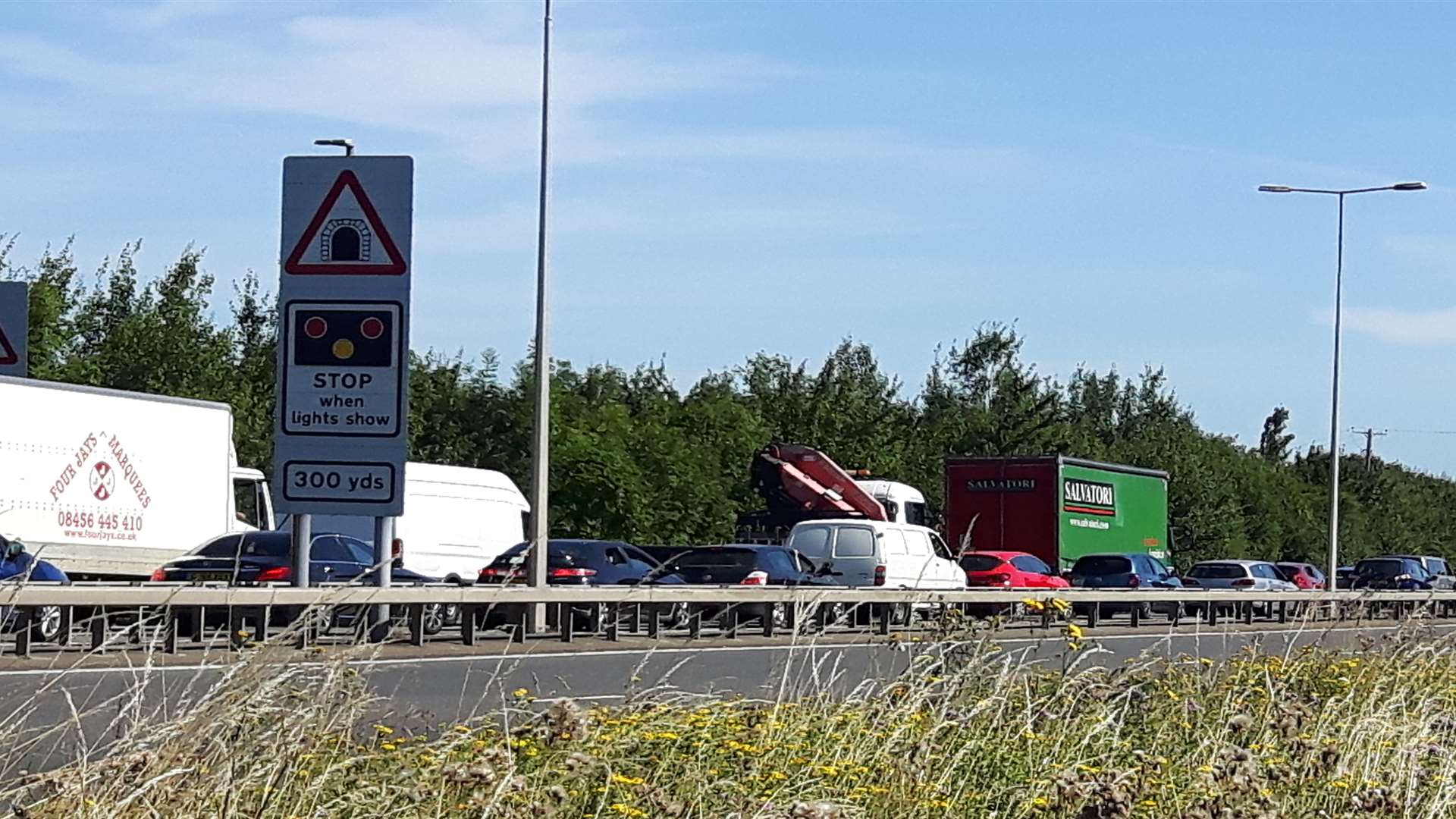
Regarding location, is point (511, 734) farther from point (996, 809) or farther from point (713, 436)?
point (713, 436)

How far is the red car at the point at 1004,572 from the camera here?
3847 cm

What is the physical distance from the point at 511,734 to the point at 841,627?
1776 centimetres

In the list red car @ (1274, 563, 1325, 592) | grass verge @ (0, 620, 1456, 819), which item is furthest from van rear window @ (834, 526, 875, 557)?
grass verge @ (0, 620, 1456, 819)

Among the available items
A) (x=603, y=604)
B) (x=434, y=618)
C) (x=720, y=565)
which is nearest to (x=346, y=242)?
(x=434, y=618)

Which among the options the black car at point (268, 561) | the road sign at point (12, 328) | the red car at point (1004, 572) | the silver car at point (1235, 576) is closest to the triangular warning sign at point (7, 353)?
the road sign at point (12, 328)

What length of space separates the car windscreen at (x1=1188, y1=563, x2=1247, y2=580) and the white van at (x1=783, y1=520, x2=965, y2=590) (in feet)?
50.4

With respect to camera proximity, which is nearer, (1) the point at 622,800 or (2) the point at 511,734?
(1) the point at 622,800

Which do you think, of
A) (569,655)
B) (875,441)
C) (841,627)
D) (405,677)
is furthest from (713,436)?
(405,677)

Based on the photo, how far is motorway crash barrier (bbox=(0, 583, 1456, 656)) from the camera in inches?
614

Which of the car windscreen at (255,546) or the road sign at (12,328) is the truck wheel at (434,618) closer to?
the car windscreen at (255,546)

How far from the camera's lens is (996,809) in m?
8.52

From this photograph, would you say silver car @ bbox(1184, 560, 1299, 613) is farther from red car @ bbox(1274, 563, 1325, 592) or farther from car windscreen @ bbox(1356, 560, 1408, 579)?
car windscreen @ bbox(1356, 560, 1408, 579)

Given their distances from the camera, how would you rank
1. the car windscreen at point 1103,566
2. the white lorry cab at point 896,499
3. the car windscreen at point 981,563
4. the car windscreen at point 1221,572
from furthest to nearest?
the car windscreen at point 1221,572, the white lorry cab at point 896,499, the car windscreen at point 1103,566, the car windscreen at point 981,563

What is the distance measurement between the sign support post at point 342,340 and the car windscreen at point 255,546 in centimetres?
840
